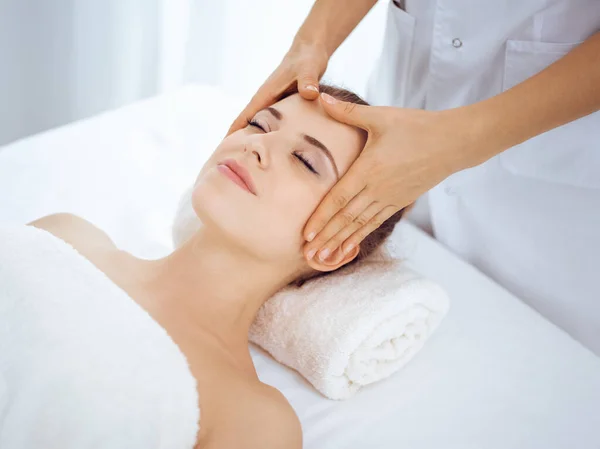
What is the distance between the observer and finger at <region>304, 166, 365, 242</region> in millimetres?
1143

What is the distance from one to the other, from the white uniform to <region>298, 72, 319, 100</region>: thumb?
315 mm

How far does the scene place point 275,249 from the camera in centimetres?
124

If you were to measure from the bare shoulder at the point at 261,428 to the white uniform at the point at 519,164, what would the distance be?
27.1 inches

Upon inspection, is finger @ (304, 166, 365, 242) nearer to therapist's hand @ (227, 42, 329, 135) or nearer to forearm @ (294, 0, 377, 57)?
therapist's hand @ (227, 42, 329, 135)

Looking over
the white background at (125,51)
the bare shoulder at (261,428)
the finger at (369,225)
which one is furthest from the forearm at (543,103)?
the white background at (125,51)

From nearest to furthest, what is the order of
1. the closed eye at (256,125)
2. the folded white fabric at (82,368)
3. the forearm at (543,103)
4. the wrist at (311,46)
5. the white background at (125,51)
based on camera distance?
1. the folded white fabric at (82,368)
2. the forearm at (543,103)
3. the closed eye at (256,125)
4. the wrist at (311,46)
5. the white background at (125,51)

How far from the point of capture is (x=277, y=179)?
1.21 metres

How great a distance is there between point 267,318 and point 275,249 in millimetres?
204

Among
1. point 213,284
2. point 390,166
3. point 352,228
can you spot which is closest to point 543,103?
point 390,166

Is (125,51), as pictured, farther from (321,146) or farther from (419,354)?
(419,354)

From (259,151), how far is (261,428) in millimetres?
506

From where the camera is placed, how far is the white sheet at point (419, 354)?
1.23m

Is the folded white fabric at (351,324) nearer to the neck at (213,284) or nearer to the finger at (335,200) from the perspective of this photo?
the neck at (213,284)

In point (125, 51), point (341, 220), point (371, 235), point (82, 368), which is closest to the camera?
point (82, 368)
